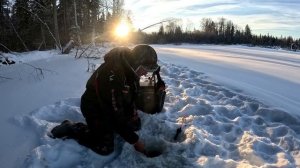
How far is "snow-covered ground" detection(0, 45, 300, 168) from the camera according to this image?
424 cm

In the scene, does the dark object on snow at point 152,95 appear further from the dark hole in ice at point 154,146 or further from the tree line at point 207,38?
the tree line at point 207,38

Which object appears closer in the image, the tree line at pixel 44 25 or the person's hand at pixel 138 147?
the person's hand at pixel 138 147

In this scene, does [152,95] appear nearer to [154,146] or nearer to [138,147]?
[154,146]

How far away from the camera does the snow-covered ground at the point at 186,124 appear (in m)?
4.24

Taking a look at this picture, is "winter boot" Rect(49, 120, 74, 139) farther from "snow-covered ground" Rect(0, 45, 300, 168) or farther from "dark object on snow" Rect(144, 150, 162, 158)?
"dark object on snow" Rect(144, 150, 162, 158)

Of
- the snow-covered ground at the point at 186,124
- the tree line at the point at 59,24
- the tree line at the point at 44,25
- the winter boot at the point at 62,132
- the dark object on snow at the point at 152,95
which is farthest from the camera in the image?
the tree line at the point at 44,25

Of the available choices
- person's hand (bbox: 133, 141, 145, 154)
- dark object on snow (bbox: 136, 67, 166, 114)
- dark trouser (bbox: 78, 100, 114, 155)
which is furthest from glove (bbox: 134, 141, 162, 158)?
dark object on snow (bbox: 136, 67, 166, 114)

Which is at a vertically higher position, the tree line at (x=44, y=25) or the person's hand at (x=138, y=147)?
the tree line at (x=44, y=25)

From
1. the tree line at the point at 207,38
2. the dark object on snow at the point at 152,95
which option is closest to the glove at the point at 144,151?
the dark object on snow at the point at 152,95

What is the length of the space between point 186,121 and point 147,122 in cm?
61

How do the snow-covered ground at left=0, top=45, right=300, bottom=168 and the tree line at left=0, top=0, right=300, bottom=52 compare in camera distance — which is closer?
the snow-covered ground at left=0, top=45, right=300, bottom=168

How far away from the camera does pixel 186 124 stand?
17.9 feet

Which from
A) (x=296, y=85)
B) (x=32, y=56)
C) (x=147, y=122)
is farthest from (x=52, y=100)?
(x=32, y=56)

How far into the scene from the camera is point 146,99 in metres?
5.31
